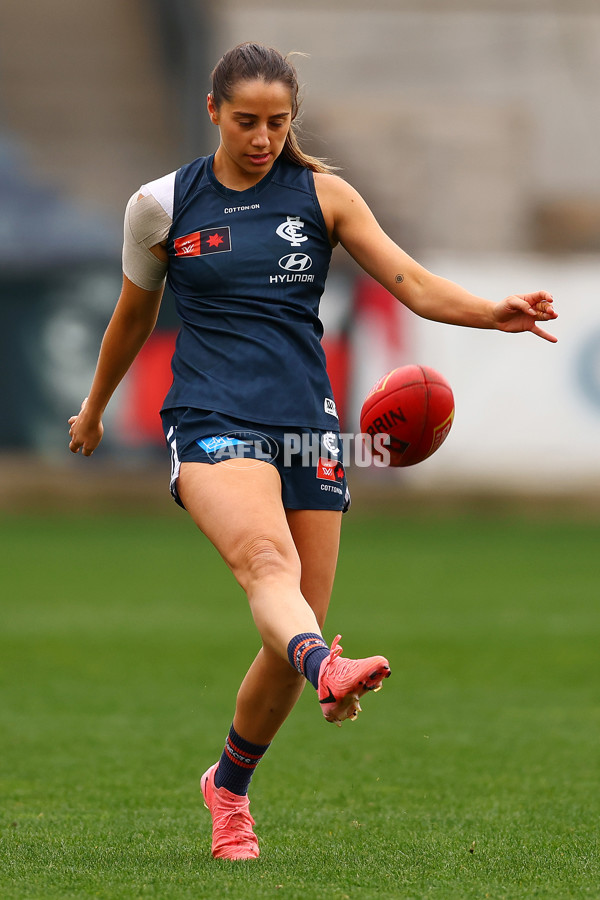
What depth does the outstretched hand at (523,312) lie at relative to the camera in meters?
3.68

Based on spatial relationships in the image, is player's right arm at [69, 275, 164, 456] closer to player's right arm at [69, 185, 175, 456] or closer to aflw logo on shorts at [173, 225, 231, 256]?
player's right arm at [69, 185, 175, 456]

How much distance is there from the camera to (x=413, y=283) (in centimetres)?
388

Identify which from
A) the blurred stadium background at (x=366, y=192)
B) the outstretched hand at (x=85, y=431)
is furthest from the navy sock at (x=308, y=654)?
the blurred stadium background at (x=366, y=192)

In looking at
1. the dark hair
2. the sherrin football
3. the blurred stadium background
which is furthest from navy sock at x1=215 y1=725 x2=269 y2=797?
the blurred stadium background

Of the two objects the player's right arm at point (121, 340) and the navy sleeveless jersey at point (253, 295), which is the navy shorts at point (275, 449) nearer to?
the navy sleeveless jersey at point (253, 295)

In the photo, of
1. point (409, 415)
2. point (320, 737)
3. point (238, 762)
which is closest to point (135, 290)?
point (409, 415)

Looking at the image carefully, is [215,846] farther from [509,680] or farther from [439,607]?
[439,607]

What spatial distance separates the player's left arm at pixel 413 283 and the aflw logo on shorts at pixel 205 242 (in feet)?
0.95

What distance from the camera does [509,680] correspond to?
7.71 meters

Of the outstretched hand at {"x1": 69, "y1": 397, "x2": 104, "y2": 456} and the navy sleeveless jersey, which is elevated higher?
the navy sleeveless jersey

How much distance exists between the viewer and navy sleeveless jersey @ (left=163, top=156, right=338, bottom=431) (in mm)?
3918

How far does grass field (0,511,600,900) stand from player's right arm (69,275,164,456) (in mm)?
1323

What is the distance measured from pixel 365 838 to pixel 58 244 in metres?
13.8

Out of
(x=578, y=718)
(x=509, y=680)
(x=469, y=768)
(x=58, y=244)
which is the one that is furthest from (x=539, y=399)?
(x=469, y=768)
